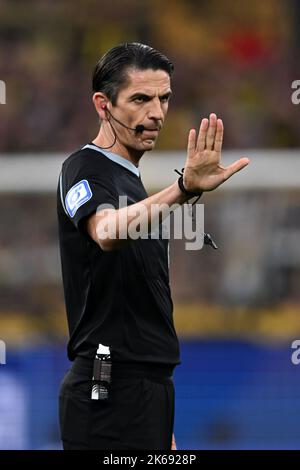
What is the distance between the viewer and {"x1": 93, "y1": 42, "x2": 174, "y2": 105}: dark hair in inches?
135

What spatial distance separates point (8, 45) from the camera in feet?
33.3

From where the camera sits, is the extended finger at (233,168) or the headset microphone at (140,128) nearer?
the extended finger at (233,168)

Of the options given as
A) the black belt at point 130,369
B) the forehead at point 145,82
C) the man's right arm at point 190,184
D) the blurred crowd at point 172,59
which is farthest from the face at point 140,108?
the blurred crowd at point 172,59

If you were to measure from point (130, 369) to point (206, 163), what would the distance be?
738 mm

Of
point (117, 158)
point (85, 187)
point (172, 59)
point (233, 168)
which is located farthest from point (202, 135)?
point (172, 59)

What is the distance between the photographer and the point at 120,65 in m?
3.44

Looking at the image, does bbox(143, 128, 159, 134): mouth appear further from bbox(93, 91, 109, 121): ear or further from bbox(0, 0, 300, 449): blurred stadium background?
bbox(0, 0, 300, 449): blurred stadium background

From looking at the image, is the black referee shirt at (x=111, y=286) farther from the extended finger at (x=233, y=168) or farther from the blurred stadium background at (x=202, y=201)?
the blurred stadium background at (x=202, y=201)

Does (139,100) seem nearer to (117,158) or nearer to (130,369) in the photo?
(117,158)

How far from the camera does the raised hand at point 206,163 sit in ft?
9.70

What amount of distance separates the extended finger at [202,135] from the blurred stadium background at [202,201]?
Answer: 4.01 meters
